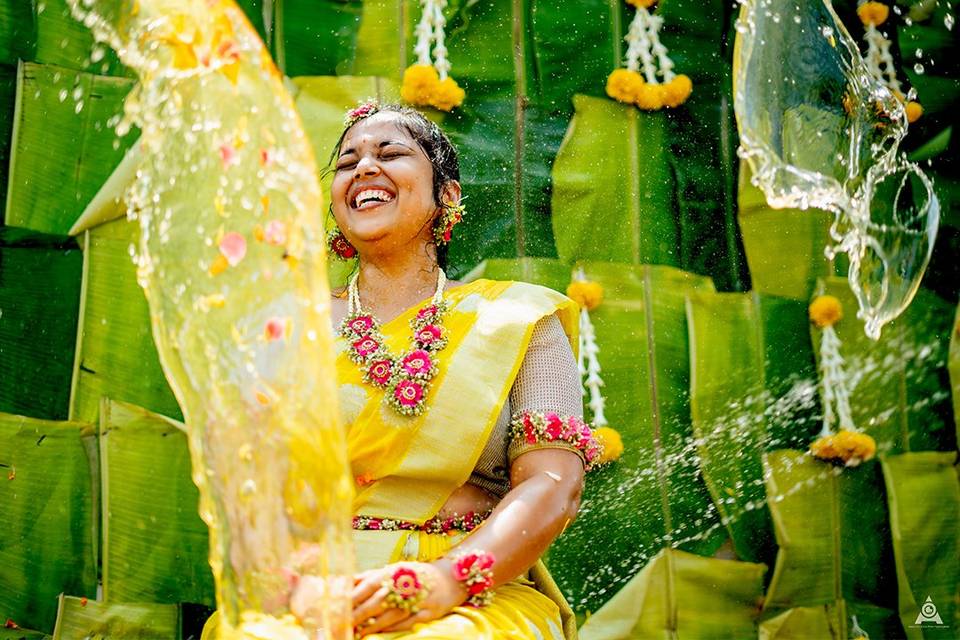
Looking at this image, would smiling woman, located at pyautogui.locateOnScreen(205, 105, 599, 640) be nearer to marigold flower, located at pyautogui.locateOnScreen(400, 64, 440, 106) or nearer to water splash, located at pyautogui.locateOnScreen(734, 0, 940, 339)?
marigold flower, located at pyautogui.locateOnScreen(400, 64, 440, 106)

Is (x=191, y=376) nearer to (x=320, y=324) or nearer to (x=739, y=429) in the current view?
(x=320, y=324)

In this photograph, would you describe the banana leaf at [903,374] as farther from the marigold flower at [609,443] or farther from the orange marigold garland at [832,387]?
the marigold flower at [609,443]

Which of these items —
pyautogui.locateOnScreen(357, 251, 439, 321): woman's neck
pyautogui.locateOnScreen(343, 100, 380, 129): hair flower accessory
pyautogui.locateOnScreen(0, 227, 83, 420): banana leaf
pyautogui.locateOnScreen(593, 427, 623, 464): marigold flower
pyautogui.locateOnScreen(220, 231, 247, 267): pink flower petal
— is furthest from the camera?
pyautogui.locateOnScreen(593, 427, 623, 464): marigold flower

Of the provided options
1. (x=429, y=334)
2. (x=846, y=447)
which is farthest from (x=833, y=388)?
(x=429, y=334)

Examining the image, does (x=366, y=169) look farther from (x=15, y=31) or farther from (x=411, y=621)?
(x=15, y=31)

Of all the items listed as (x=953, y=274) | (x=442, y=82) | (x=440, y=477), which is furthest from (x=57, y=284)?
(x=953, y=274)

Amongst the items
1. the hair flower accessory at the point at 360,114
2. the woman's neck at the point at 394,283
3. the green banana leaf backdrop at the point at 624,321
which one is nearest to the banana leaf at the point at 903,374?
the green banana leaf backdrop at the point at 624,321

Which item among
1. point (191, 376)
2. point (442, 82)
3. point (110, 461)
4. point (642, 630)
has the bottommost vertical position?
point (642, 630)

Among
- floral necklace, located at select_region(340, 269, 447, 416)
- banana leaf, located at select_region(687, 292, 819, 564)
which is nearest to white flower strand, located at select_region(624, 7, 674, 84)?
banana leaf, located at select_region(687, 292, 819, 564)

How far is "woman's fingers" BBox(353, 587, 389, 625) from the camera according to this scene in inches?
87.4

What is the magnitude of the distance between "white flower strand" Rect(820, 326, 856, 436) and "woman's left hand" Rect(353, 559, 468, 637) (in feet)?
5.96

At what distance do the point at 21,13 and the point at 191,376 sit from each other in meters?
1.71

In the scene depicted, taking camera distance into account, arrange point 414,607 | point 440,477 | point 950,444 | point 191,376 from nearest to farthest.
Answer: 1. point 414,607
2. point 191,376
3. point 440,477
4. point 950,444

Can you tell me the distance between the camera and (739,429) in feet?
12.4
